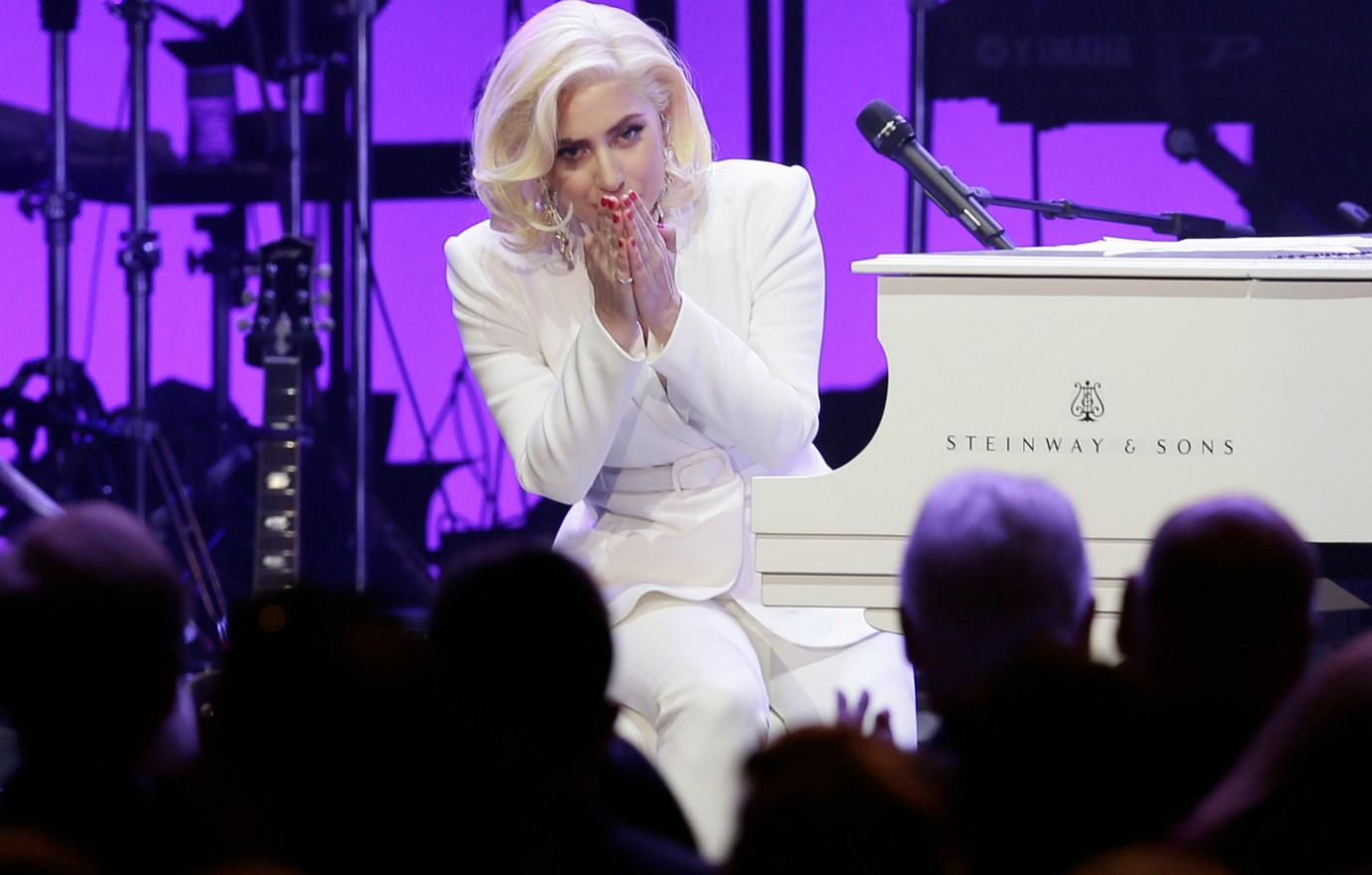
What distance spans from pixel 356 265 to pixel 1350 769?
4.45 metres

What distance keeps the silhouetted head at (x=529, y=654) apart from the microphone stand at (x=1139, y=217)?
76.2 inches

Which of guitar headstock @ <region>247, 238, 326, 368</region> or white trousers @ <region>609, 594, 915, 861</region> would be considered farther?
guitar headstock @ <region>247, 238, 326, 368</region>

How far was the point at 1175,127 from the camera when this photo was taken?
5.21 m

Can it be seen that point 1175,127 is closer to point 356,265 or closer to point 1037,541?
point 356,265

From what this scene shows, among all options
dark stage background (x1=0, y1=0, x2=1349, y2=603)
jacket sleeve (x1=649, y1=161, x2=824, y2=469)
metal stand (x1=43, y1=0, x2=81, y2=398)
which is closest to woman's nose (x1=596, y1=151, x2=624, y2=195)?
jacket sleeve (x1=649, y1=161, x2=824, y2=469)

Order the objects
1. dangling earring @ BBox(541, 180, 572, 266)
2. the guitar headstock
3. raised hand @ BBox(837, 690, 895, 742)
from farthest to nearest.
A: the guitar headstock, dangling earring @ BBox(541, 180, 572, 266), raised hand @ BBox(837, 690, 895, 742)

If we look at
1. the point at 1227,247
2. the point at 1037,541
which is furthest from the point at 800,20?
the point at 1037,541

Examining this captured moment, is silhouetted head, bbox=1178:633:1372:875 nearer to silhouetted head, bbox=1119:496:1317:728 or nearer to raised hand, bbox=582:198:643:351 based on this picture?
silhouetted head, bbox=1119:496:1317:728

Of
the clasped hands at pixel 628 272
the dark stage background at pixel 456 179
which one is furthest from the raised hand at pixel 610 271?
the dark stage background at pixel 456 179

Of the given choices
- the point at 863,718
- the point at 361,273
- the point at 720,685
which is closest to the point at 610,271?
the point at 720,685

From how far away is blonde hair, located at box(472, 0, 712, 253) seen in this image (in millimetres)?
2785

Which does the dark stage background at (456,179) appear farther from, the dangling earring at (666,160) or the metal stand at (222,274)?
the dangling earring at (666,160)

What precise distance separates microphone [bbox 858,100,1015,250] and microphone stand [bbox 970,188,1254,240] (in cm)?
4

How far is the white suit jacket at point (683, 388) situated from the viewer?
2689 mm
